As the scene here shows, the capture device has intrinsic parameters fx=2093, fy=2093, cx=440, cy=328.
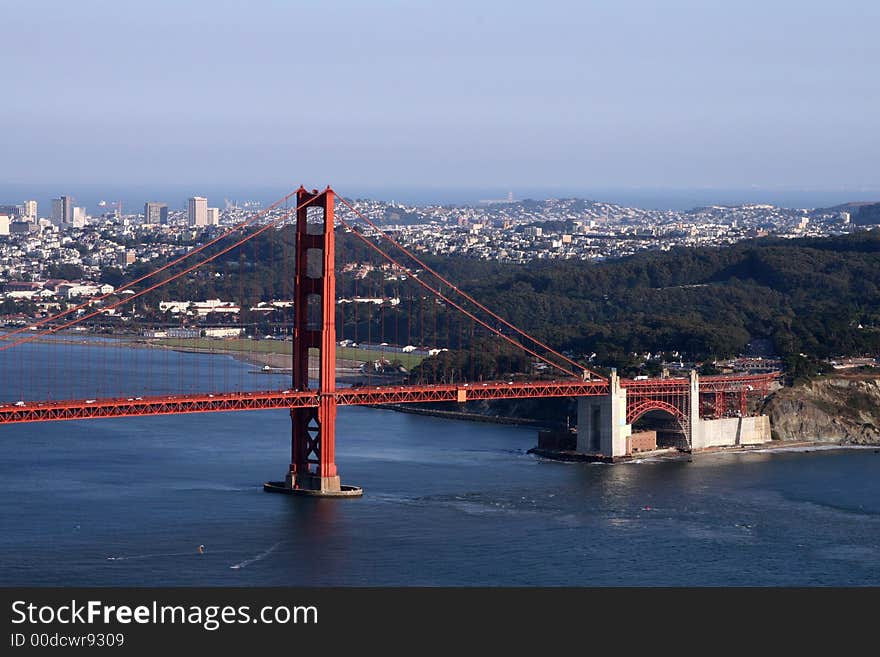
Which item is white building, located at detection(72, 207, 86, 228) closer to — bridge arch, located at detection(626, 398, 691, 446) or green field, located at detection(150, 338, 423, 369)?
green field, located at detection(150, 338, 423, 369)

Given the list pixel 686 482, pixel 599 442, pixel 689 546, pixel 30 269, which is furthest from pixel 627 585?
pixel 30 269

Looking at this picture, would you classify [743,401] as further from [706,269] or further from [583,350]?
[706,269]

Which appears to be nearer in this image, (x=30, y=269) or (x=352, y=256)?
(x=352, y=256)

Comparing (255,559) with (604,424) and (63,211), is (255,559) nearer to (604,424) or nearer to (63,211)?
(604,424)

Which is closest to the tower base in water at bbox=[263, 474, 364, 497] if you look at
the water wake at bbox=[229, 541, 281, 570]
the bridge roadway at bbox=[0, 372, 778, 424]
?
the bridge roadway at bbox=[0, 372, 778, 424]

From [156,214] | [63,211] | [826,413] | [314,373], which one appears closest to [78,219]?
[63,211]
